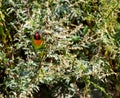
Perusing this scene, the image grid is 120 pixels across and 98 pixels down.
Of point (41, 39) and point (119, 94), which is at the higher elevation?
point (41, 39)

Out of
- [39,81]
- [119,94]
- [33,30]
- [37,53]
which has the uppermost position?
[33,30]

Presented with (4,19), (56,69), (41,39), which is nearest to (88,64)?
(56,69)

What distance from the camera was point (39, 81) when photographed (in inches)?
75.3

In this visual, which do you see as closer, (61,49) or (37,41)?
(37,41)

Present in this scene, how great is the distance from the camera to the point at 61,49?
1.96 metres

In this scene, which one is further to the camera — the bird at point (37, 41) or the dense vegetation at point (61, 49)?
the dense vegetation at point (61, 49)

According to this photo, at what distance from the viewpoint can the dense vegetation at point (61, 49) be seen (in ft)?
6.31

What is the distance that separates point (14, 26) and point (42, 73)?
12.2 inches

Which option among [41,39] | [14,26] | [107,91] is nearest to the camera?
[41,39]

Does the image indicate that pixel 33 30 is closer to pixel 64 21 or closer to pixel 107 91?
pixel 64 21

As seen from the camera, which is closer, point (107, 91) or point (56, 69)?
point (56, 69)

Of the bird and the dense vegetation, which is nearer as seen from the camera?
the bird

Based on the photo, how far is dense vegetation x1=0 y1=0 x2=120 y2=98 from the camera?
1923mm

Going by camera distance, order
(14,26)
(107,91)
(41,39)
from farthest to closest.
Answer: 1. (107,91)
2. (14,26)
3. (41,39)
